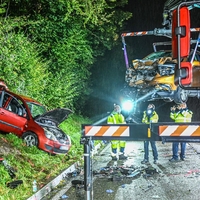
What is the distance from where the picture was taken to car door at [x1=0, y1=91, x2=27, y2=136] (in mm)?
9203

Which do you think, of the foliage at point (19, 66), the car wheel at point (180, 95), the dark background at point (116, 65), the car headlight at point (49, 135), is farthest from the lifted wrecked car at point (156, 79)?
the dark background at point (116, 65)

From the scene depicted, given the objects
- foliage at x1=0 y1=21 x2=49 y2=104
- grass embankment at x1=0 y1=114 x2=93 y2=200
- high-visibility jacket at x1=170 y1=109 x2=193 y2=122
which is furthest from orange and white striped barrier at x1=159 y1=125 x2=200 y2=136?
foliage at x1=0 y1=21 x2=49 y2=104

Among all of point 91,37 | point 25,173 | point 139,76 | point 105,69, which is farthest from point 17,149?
point 105,69

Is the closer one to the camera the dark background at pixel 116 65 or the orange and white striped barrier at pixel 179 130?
the orange and white striped barrier at pixel 179 130

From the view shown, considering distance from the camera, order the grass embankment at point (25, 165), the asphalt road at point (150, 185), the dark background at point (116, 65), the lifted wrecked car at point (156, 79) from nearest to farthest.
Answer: the grass embankment at point (25, 165) → the asphalt road at point (150, 185) → the lifted wrecked car at point (156, 79) → the dark background at point (116, 65)

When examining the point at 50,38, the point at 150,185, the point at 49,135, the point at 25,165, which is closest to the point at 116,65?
the point at 50,38

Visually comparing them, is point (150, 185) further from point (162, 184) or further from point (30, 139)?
point (30, 139)

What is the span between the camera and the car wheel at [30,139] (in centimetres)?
918

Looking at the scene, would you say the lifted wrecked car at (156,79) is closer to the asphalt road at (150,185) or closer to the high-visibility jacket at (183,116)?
the high-visibility jacket at (183,116)

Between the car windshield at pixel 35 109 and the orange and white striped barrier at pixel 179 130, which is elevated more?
the orange and white striped barrier at pixel 179 130

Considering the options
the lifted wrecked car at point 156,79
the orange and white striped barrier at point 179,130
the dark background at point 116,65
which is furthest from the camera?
the dark background at point 116,65

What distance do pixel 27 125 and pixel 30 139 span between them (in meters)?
0.43

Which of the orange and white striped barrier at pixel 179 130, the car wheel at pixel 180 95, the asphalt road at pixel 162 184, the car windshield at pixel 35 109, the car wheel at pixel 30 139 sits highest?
the car wheel at pixel 180 95

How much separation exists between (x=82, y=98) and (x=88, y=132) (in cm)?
1810
